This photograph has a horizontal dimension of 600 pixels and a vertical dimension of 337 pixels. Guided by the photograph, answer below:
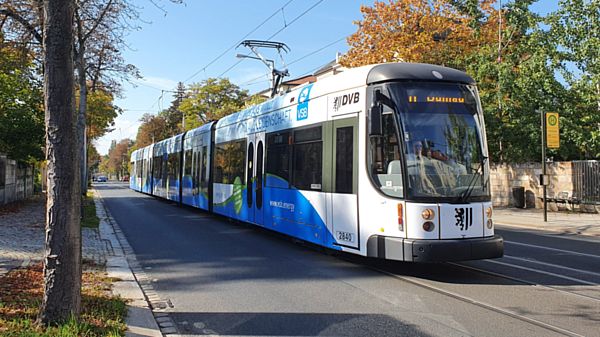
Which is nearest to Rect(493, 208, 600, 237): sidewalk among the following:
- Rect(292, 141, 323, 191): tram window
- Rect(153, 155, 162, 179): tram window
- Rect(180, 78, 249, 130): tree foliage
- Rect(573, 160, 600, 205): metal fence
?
Rect(573, 160, 600, 205): metal fence

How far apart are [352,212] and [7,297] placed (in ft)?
16.9

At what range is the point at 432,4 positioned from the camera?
1163 inches

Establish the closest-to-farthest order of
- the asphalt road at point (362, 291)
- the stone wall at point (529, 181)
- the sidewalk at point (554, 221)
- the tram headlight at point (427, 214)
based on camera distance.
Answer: the asphalt road at point (362, 291) < the tram headlight at point (427, 214) < the sidewalk at point (554, 221) < the stone wall at point (529, 181)

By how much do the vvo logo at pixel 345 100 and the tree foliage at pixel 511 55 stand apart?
1615cm

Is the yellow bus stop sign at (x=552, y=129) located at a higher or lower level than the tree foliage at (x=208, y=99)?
lower

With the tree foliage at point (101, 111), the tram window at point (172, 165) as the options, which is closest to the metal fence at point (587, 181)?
the tram window at point (172, 165)

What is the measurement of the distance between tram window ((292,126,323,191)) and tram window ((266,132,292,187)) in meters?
0.40

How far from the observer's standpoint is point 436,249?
7570 millimetres

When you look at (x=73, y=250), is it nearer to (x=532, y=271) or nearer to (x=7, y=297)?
(x=7, y=297)

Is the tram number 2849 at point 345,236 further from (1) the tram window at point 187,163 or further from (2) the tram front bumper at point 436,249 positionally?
(1) the tram window at point 187,163

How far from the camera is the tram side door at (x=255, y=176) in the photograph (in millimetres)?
12914

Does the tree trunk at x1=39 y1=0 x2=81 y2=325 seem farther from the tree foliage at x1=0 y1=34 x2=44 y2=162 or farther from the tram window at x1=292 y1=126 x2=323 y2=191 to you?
the tree foliage at x1=0 y1=34 x2=44 y2=162

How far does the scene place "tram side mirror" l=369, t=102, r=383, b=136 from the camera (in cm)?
792

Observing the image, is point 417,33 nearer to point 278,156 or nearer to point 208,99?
point 278,156
